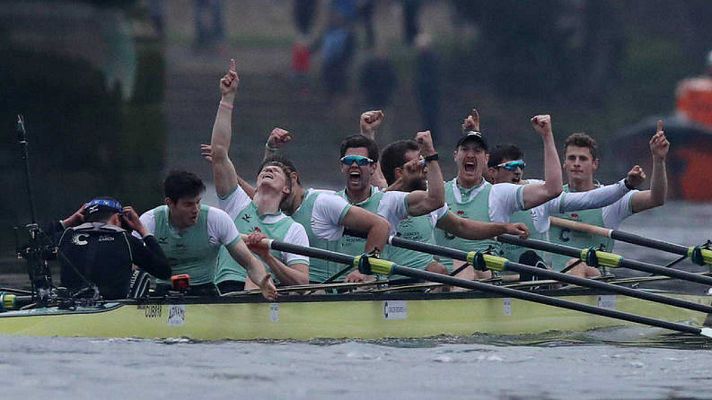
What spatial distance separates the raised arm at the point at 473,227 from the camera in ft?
49.7

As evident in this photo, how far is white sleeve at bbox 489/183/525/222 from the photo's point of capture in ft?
51.4

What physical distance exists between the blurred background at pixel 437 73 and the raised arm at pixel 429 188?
500 inches

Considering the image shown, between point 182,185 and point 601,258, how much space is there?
3.58 meters

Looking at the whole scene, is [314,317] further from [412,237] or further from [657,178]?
[657,178]

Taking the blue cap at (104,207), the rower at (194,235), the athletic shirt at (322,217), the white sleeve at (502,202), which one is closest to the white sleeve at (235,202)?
the athletic shirt at (322,217)

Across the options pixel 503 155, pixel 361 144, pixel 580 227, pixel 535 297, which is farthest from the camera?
pixel 503 155

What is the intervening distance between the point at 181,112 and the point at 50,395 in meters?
25.8

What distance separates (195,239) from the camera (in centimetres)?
1391

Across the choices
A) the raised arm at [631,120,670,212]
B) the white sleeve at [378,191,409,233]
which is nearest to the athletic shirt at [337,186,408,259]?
the white sleeve at [378,191,409,233]

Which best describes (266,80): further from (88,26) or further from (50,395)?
(50,395)

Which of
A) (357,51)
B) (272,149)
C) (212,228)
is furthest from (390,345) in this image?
(357,51)

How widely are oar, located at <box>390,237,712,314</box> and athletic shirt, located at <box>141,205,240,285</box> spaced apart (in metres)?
1.53

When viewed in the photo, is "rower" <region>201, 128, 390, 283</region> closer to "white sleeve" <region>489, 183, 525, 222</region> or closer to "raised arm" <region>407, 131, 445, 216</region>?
"raised arm" <region>407, 131, 445, 216</region>

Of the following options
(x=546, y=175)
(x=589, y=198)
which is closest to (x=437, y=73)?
(x=589, y=198)
